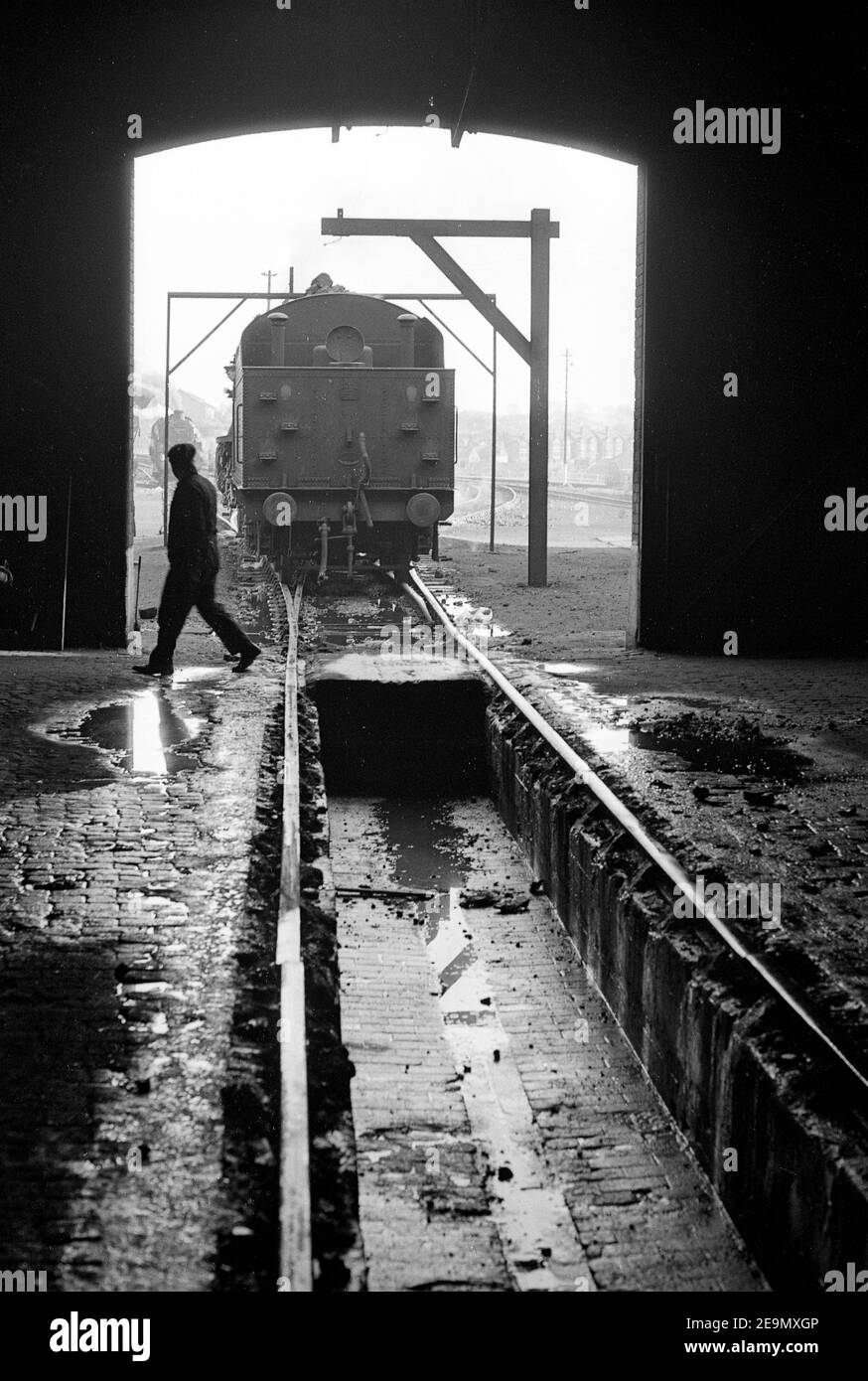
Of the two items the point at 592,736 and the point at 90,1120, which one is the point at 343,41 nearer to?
the point at 592,736

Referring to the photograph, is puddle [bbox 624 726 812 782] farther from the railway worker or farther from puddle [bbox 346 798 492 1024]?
the railway worker

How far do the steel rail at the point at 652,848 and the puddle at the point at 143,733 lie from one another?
6.73ft

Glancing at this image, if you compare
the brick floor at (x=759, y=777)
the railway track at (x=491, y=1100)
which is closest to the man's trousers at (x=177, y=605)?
the brick floor at (x=759, y=777)

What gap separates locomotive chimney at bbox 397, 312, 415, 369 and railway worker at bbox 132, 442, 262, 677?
9.75 m

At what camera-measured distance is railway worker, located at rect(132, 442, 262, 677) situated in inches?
406

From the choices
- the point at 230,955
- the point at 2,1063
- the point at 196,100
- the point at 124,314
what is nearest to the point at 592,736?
the point at 230,955

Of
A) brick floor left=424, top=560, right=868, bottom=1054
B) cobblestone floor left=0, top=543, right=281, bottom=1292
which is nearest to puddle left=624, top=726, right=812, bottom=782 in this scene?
brick floor left=424, top=560, right=868, bottom=1054

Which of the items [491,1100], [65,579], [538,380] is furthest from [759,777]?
[538,380]

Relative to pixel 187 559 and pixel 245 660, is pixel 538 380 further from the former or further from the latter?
pixel 187 559

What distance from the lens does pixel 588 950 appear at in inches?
250

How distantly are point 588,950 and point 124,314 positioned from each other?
24.7 feet

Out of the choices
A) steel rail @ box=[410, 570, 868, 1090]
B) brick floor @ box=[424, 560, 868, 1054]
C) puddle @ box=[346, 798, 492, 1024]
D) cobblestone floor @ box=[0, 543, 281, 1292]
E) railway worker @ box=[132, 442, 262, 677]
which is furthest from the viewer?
railway worker @ box=[132, 442, 262, 677]

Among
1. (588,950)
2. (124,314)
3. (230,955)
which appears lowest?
(588,950)
